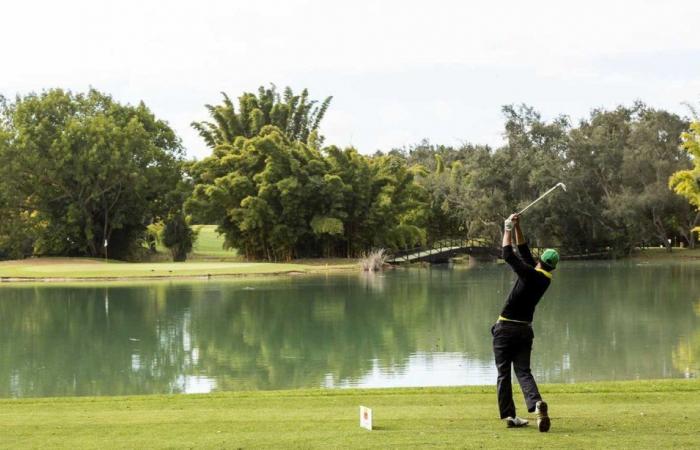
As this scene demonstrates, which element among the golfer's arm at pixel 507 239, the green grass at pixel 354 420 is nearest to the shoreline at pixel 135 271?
the green grass at pixel 354 420

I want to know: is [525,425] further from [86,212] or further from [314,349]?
[86,212]

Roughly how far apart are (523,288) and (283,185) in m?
51.7

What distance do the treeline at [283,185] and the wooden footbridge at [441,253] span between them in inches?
57.9

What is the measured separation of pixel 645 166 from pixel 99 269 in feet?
122

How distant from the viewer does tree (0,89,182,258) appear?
198 ft

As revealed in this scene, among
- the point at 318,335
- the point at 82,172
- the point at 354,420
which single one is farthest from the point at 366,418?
the point at 82,172

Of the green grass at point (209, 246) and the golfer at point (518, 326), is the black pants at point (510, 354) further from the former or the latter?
the green grass at point (209, 246)

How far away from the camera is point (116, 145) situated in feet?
202

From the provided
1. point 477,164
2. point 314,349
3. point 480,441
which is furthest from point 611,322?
point 477,164

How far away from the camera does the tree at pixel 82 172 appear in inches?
2373

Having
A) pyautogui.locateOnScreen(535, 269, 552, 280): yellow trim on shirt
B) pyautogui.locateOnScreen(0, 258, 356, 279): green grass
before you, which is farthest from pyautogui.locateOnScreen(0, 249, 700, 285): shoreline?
pyautogui.locateOnScreen(535, 269, 552, 280): yellow trim on shirt

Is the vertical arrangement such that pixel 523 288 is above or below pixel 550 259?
below

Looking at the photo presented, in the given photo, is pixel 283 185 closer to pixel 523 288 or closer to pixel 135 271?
pixel 135 271

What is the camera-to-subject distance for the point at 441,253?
214ft
